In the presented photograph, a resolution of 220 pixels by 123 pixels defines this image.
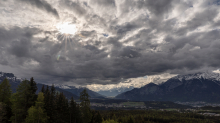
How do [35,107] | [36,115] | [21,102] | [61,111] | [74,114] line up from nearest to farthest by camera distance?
[36,115], [35,107], [21,102], [61,111], [74,114]

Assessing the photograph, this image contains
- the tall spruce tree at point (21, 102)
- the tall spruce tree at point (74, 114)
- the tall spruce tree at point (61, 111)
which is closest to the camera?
the tall spruce tree at point (21, 102)

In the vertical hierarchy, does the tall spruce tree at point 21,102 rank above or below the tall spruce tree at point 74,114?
above

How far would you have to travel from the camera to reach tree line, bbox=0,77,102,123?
176 feet

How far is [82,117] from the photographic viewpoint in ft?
224

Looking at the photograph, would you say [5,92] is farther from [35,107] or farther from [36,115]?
[36,115]

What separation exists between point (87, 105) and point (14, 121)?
31.9 m

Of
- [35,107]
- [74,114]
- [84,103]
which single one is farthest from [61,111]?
[35,107]

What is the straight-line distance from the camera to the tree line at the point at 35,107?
53688mm

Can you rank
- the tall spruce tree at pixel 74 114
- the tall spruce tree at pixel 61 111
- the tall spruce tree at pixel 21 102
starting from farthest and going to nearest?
the tall spruce tree at pixel 74 114 < the tall spruce tree at pixel 61 111 < the tall spruce tree at pixel 21 102

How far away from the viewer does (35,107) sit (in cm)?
5347

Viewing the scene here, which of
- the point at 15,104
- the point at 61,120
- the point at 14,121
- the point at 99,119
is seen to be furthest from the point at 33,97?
the point at 99,119

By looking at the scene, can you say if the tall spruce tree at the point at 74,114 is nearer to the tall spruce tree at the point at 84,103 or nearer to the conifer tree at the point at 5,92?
the tall spruce tree at the point at 84,103

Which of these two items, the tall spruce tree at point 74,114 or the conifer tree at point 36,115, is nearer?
the conifer tree at point 36,115

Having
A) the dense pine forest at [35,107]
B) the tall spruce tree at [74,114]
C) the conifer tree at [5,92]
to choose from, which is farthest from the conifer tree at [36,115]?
the conifer tree at [5,92]
